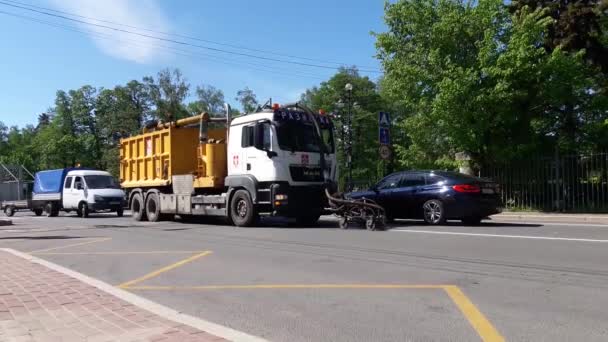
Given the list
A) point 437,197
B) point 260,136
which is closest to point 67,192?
point 260,136

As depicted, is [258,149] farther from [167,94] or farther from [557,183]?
[167,94]

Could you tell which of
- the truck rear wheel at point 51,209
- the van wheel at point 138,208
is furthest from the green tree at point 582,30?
the truck rear wheel at point 51,209

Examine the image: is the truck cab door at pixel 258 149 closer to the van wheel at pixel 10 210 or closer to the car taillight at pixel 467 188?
the car taillight at pixel 467 188

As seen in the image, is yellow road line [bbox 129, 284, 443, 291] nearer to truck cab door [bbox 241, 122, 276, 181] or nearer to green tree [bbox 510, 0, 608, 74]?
truck cab door [bbox 241, 122, 276, 181]

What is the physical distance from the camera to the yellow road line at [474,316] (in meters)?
4.64

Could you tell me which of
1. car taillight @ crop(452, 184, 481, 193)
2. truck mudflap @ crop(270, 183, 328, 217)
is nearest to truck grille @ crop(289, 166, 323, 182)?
truck mudflap @ crop(270, 183, 328, 217)

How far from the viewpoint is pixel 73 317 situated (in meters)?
5.25

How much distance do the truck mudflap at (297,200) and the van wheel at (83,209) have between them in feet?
45.4

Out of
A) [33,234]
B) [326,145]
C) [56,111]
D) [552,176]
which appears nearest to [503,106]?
[552,176]

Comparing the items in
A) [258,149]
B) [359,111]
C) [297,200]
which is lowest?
[297,200]

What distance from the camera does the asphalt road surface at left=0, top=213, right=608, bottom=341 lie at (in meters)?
5.03

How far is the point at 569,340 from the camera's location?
14.8 feet

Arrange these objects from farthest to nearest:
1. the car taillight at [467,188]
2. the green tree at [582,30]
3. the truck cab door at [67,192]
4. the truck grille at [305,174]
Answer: the truck cab door at [67,192] < the green tree at [582,30] < the truck grille at [305,174] < the car taillight at [467,188]

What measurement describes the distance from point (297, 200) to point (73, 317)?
9.89 metres
